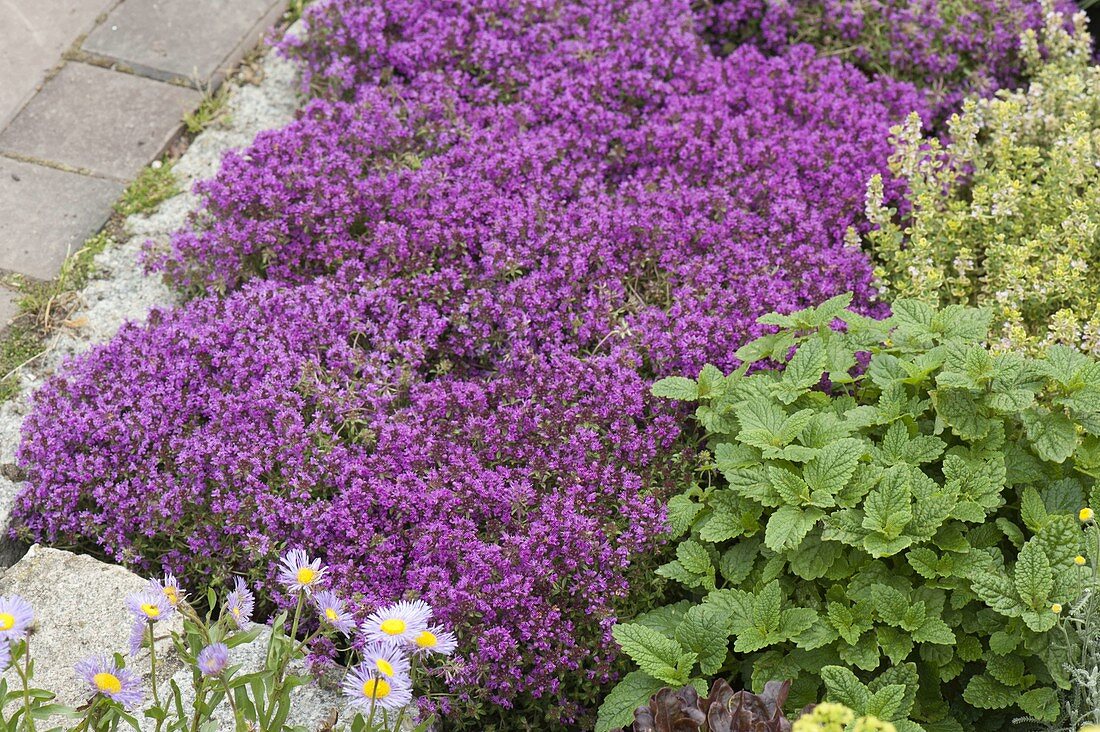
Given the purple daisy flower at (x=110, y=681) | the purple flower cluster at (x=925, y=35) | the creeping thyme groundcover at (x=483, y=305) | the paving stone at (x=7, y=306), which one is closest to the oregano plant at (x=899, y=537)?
the creeping thyme groundcover at (x=483, y=305)

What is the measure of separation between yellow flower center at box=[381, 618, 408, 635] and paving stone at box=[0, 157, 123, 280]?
2.34m

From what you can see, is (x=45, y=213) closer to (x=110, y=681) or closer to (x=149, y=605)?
(x=149, y=605)

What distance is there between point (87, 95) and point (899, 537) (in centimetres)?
336

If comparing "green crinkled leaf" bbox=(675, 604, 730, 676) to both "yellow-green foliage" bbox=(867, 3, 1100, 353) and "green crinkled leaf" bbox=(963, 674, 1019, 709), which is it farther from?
"yellow-green foliage" bbox=(867, 3, 1100, 353)

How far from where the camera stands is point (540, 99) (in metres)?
3.97

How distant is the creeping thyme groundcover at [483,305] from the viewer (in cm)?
278

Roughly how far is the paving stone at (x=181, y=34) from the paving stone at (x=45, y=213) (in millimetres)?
656

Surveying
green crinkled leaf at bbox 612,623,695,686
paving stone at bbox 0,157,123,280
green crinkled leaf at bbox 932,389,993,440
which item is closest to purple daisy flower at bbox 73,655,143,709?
green crinkled leaf at bbox 612,623,695,686

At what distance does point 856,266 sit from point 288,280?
5.71 ft

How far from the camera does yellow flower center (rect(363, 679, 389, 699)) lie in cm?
183

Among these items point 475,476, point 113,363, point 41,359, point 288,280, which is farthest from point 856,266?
point 41,359

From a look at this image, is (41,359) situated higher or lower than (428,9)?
lower

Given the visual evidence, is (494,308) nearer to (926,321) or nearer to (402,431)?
(402,431)

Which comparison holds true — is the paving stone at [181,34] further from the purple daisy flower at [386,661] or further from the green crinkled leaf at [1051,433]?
the green crinkled leaf at [1051,433]
